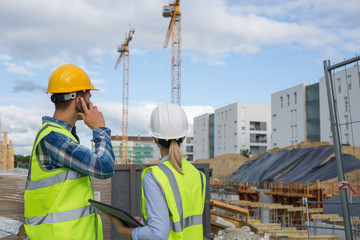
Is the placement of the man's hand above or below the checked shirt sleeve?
above

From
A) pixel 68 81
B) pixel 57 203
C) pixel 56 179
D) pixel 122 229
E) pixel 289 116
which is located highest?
pixel 289 116

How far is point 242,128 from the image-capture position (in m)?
73.6

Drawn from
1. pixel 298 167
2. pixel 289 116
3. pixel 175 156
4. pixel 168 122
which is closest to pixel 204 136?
pixel 289 116

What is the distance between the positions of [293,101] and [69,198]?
2143 inches

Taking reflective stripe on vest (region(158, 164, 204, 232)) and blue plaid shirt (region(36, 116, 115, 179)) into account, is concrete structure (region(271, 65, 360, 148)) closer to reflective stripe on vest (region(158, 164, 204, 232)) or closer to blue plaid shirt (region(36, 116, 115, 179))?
reflective stripe on vest (region(158, 164, 204, 232))

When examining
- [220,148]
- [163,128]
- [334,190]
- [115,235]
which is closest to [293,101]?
[220,148]

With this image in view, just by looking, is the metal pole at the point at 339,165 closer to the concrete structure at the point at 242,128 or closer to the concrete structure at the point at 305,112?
the concrete structure at the point at 305,112

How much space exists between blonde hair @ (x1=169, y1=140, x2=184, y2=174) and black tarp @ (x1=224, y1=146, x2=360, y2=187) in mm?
22799

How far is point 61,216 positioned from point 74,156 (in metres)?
0.28

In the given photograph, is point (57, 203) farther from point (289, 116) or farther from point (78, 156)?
point (289, 116)

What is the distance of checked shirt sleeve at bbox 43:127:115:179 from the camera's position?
5.76 feet

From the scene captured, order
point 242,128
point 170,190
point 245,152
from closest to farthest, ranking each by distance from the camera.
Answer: point 170,190, point 245,152, point 242,128

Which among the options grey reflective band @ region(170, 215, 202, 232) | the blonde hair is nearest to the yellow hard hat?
the blonde hair

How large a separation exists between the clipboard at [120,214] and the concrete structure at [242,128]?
236ft
